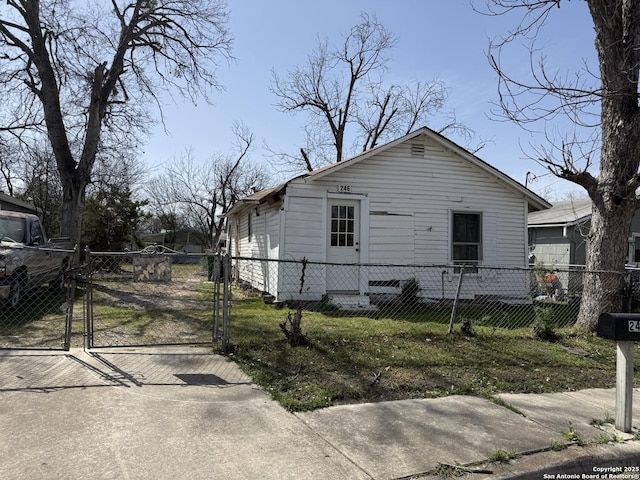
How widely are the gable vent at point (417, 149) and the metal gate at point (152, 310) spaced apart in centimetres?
652

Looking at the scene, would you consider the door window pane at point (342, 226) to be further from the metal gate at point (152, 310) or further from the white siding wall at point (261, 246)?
the metal gate at point (152, 310)

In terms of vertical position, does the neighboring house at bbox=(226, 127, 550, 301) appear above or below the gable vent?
below

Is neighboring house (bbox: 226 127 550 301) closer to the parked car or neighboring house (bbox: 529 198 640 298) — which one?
neighboring house (bbox: 529 198 640 298)

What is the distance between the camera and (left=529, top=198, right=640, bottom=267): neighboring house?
16969mm

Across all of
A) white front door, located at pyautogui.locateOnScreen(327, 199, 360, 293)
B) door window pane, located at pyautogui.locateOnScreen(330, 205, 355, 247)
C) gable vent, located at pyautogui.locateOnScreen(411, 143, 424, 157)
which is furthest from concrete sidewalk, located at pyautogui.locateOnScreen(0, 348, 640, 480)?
gable vent, located at pyautogui.locateOnScreen(411, 143, 424, 157)

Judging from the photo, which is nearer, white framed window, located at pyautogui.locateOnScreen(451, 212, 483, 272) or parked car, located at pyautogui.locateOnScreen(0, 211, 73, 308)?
parked car, located at pyautogui.locateOnScreen(0, 211, 73, 308)


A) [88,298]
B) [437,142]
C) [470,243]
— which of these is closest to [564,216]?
[470,243]

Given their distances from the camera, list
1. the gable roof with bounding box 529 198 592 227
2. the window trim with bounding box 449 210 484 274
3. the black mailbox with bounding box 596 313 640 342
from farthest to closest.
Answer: the gable roof with bounding box 529 198 592 227
the window trim with bounding box 449 210 484 274
the black mailbox with bounding box 596 313 640 342

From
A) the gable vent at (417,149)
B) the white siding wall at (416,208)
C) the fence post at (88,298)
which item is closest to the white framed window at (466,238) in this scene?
the white siding wall at (416,208)

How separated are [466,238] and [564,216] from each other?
700cm

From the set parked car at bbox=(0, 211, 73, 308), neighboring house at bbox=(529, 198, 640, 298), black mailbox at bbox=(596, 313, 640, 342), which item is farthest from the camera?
neighboring house at bbox=(529, 198, 640, 298)

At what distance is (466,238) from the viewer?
43.3 ft

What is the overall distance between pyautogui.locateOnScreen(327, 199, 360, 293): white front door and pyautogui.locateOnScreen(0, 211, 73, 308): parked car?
5.88m

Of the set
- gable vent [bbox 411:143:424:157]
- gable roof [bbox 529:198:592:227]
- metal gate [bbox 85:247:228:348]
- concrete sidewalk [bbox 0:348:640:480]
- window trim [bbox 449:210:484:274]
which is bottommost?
concrete sidewalk [bbox 0:348:640:480]
